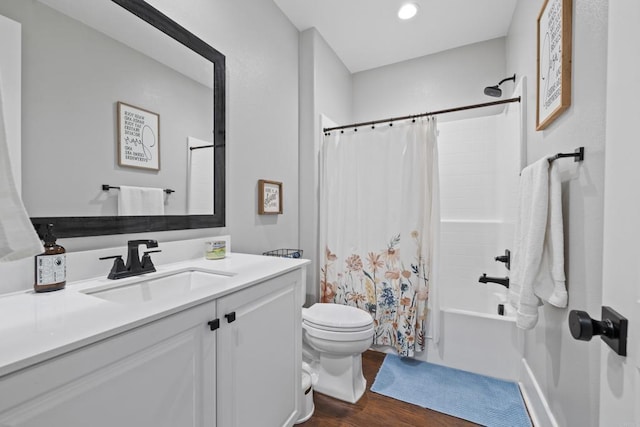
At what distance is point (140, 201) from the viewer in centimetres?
124

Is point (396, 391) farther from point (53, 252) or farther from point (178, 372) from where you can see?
point (53, 252)

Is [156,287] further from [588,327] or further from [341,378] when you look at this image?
[588,327]

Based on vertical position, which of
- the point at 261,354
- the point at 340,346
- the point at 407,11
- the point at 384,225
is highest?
the point at 407,11

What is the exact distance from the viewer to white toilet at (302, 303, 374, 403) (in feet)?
5.45

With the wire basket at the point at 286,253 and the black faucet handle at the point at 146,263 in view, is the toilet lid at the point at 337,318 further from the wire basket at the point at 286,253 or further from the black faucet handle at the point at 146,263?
the black faucet handle at the point at 146,263

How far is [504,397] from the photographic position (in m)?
1.72

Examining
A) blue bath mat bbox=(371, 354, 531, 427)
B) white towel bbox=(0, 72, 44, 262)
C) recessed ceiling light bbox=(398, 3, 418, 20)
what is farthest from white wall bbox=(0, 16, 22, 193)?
recessed ceiling light bbox=(398, 3, 418, 20)

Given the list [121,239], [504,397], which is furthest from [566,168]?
[121,239]

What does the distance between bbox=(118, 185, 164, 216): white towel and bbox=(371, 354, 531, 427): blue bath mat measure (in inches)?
66.4

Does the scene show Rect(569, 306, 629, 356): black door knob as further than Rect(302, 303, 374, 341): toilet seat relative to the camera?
No

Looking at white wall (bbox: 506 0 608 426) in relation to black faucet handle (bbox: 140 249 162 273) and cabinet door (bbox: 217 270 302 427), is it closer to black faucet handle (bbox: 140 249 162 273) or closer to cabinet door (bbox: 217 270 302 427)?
cabinet door (bbox: 217 270 302 427)

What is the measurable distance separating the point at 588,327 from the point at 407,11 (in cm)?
241

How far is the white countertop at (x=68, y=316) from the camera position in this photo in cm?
53

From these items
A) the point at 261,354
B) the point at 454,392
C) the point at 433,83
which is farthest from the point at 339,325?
the point at 433,83
